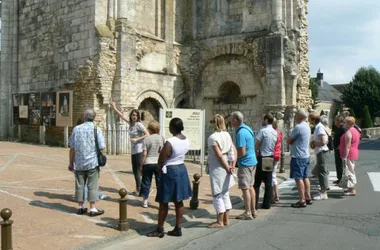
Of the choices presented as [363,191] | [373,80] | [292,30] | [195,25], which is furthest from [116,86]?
[373,80]

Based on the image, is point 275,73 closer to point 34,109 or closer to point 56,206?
point 34,109

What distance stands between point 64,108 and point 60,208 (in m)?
10.8

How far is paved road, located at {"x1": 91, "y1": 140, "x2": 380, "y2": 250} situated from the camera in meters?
5.39

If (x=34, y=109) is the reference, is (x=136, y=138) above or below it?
below

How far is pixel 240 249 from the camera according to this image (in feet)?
17.1

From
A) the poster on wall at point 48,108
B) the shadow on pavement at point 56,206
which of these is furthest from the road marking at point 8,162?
the poster on wall at point 48,108

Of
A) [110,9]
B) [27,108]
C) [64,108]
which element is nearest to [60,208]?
[64,108]

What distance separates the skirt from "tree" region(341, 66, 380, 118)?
48.1 meters

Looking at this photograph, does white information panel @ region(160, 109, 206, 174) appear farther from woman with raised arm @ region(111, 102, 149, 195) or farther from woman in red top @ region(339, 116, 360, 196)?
woman in red top @ region(339, 116, 360, 196)

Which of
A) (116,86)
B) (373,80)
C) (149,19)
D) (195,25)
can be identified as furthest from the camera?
(373,80)

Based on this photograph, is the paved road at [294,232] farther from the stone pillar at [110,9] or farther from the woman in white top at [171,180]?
the stone pillar at [110,9]

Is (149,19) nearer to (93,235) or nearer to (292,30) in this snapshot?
(292,30)

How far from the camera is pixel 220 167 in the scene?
Answer: 248 inches

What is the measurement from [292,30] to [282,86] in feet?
9.63
